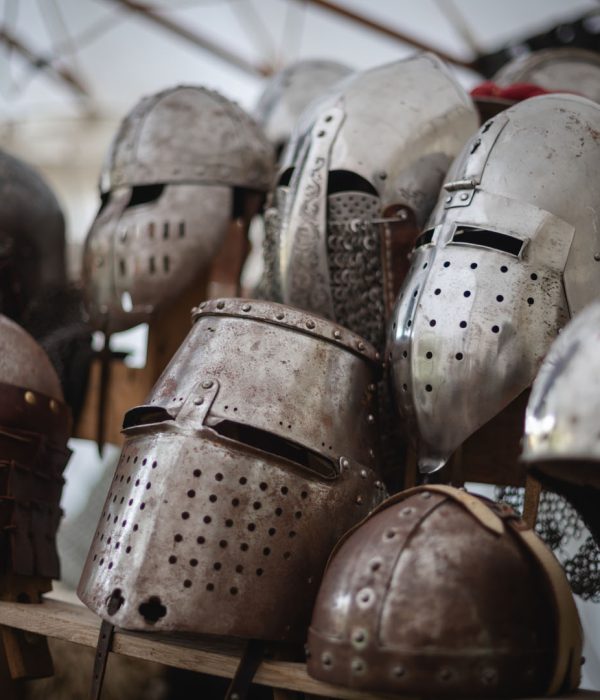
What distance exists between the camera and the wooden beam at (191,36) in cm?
681

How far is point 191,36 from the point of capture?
22.7 feet

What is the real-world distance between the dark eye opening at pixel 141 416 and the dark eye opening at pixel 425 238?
664 mm

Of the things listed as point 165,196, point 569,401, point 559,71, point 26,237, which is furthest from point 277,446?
point 559,71

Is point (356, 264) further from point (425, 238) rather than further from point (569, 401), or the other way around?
point (569, 401)

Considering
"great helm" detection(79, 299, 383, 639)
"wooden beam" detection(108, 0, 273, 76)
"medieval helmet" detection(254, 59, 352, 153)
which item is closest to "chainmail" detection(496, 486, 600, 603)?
"great helm" detection(79, 299, 383, 639)

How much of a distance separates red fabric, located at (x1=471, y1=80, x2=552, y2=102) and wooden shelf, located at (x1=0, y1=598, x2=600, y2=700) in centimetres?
166

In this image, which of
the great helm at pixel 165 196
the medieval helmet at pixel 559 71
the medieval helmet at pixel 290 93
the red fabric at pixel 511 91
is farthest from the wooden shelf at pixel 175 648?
the medieval helmet at pixel 559 71

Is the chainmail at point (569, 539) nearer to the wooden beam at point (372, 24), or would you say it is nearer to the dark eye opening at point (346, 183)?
the dark eye opening at point (346, 183)

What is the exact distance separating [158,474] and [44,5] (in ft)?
19.6

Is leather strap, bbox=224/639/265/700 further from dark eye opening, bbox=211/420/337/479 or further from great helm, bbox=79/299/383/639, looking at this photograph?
dark eye opening, bbox=211/420/337/479

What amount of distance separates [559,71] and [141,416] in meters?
2.11

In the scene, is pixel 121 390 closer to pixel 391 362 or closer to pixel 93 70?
pixel 391 362

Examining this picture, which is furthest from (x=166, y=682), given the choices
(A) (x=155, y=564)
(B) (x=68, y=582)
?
(A) (x=155, y=564)

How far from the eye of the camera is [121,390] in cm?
345
